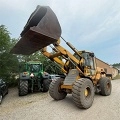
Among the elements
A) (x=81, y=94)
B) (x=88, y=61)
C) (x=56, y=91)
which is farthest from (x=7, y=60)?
(x=81, y=94)

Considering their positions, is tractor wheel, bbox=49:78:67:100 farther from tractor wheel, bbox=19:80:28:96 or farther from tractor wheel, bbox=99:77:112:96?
tractor wheel, bbox=19:80:28:96

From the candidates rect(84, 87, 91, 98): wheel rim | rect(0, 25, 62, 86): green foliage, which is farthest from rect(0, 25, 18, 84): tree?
rect(84, 87, 91, 98): wheel rim

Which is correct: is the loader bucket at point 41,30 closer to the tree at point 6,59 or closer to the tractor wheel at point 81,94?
the tractor wheel at point 81,94

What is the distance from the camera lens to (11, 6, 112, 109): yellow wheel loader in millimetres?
4996

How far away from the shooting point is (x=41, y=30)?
464 centimetres

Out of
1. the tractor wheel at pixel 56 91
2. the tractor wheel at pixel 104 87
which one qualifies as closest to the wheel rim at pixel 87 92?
the tractor wheel at pixel 56 91

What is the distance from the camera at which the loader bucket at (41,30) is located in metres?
4.74

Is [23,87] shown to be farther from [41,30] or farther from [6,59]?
[41,30]

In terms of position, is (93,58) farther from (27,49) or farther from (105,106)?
(27,49)

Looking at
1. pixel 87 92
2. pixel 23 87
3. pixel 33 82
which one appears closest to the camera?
pixel 87 92

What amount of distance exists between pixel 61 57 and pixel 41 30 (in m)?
3.39

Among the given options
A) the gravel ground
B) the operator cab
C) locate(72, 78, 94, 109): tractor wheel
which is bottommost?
the gravel ground

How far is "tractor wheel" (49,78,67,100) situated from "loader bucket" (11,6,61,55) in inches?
123

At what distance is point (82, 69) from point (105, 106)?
74.6 inches
